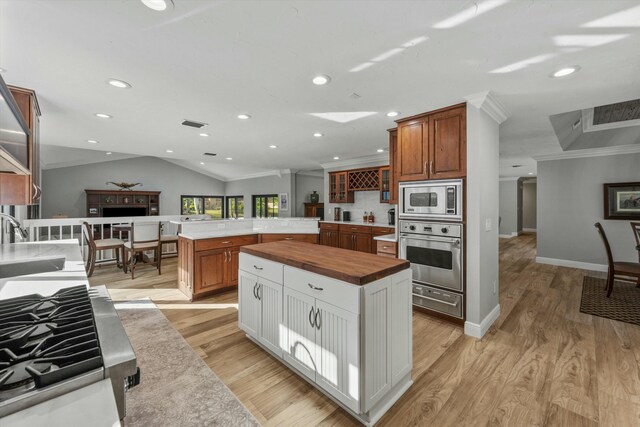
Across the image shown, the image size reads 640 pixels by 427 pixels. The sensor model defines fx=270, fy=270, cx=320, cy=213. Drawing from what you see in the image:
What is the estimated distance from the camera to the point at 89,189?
29.7ft

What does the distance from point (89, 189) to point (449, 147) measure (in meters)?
11.0

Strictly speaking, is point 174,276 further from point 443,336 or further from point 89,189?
point 89,189

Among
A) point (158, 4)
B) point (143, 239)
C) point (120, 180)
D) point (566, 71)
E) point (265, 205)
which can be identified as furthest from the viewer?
point (265, 205)

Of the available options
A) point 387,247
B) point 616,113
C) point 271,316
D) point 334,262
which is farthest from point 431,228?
point 616,113

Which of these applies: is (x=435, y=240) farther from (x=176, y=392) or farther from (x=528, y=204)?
(x=528, y=204)

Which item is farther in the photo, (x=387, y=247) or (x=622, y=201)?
(x=622, y=201)

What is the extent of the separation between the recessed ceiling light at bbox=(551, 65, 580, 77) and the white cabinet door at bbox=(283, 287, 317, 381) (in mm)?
2613

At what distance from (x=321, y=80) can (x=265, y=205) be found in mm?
8139

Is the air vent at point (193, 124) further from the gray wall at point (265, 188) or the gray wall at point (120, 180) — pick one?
the gray wall at point (120, 180)

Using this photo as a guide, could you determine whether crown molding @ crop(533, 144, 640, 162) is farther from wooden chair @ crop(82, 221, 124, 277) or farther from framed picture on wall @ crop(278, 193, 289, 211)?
wooden chair @ crop(82, 221, 124, 277)

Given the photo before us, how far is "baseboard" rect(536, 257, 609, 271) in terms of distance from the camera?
508cm

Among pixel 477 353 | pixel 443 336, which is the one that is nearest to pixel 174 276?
pixel 443 336

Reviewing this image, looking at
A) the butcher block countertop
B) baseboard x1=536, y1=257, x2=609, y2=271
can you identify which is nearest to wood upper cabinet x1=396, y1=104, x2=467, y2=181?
the butcher block countertop

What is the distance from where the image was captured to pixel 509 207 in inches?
394
